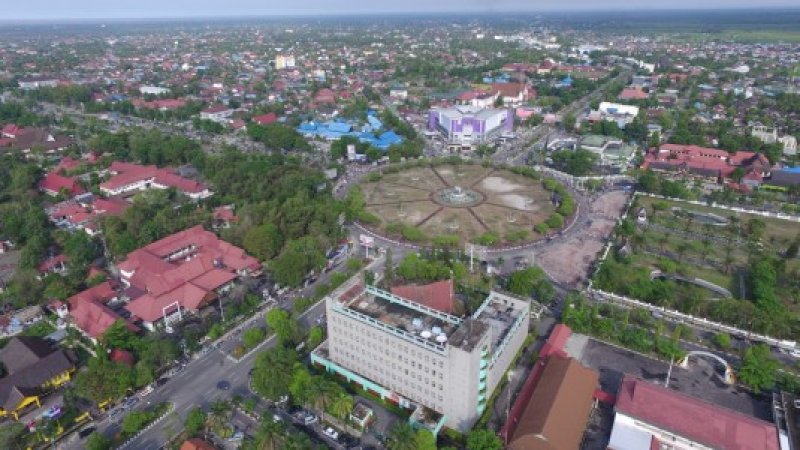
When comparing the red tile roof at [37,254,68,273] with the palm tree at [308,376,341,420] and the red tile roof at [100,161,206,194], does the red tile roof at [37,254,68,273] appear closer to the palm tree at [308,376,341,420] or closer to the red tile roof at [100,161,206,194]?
the red tile roof at [100,161,206,194]

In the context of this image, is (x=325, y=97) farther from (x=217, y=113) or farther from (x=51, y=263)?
(x=51, y=263)

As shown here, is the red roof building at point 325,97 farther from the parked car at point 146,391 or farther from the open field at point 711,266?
the parked car at point 146,391

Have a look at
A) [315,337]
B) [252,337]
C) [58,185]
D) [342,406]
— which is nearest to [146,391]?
[252,337]

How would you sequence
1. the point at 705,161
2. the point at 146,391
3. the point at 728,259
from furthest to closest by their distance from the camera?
the point at 705,161, the point at 728,259, the point at 146,391

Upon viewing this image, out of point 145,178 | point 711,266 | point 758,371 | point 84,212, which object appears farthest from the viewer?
point 145,178

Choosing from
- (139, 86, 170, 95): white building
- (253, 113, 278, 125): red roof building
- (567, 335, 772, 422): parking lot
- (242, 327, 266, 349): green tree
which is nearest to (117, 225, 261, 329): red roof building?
(242, 327, 266, 349): green tree

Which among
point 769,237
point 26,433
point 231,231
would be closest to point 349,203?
point 231,231
